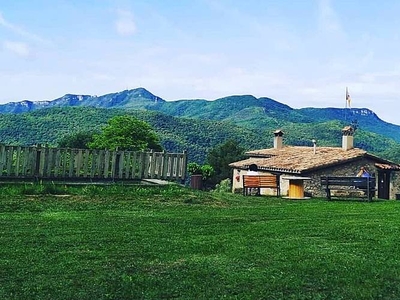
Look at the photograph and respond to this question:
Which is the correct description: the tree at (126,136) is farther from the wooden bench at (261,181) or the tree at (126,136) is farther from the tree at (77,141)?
the wooden bench at (261,181)

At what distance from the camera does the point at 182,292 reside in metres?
5.83

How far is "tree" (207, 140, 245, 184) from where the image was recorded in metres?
61.7

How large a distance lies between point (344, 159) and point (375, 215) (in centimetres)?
1758

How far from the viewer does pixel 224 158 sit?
64688 mm

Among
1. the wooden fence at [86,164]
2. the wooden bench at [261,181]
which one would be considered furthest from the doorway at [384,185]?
the wooden fence at [86,164]

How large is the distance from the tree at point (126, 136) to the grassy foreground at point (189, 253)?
43.6m

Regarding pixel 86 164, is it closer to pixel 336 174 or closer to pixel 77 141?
pixel 336 174

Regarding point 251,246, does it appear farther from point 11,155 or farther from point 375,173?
point 375,173

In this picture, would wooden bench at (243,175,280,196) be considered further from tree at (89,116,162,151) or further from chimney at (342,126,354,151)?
tree at (89,116,162,151)

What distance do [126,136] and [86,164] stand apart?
4059 centimetres

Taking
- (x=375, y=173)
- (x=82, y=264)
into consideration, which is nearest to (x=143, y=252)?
(x=82, y=264)

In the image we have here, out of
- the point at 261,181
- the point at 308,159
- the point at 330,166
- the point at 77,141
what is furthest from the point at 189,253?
the point at 77,141

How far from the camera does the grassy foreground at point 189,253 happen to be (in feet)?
19.5

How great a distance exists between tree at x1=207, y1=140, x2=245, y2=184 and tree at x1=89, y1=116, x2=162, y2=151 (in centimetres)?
821
